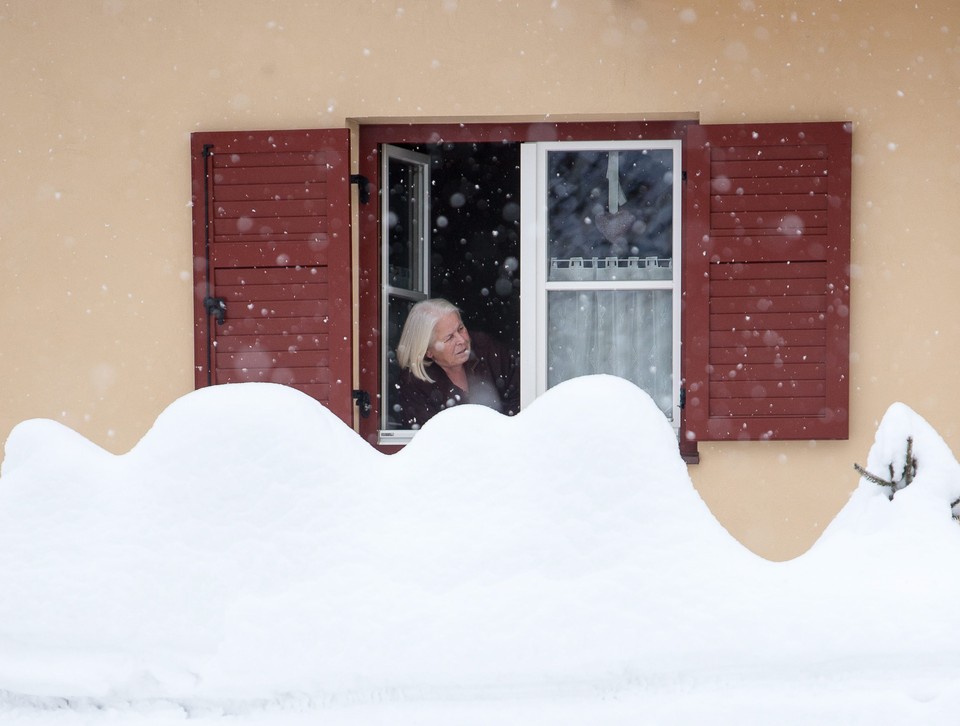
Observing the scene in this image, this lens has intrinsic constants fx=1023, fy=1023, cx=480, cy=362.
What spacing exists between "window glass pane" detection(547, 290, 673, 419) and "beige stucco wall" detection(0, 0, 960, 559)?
0.49 metres

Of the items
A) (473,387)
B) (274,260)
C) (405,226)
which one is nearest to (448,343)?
(473,387)

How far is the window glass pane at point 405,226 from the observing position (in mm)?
4695

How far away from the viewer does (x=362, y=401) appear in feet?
14.1

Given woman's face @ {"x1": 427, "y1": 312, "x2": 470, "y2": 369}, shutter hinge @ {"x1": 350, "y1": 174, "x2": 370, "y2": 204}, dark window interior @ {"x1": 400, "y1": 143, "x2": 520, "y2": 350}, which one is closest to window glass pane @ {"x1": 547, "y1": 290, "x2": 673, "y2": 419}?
woman's face @ {"x1": 427, "y1": 312, "x2": 470, "y2": 369}

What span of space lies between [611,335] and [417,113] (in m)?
1.26

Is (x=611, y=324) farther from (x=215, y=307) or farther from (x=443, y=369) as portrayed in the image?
(x=215, y=307)

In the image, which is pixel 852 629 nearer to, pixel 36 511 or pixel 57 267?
pixel 36 511

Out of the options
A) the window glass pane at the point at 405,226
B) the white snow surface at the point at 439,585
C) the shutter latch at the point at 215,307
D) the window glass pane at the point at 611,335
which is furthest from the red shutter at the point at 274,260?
the white snow surface at the point at 439,585

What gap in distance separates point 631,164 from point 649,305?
62 cm

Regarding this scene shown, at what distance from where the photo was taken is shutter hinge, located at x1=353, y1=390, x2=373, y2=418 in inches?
169

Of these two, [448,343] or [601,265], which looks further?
[448,343]

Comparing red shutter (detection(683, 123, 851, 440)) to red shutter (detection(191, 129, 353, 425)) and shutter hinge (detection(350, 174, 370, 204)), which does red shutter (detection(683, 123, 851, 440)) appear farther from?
red shutter (detection(191, 129, 353, 425))

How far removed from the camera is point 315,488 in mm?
1185

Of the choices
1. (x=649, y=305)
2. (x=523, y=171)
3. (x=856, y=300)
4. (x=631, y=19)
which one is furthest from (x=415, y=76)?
(x=856, y=300)
